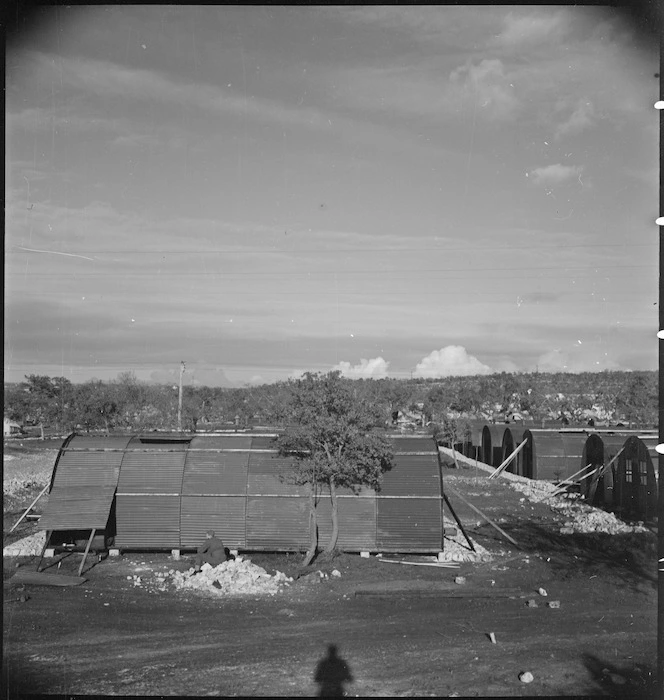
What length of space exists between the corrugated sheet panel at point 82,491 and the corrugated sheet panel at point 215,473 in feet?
7.49

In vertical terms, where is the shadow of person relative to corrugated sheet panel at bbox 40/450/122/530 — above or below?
below

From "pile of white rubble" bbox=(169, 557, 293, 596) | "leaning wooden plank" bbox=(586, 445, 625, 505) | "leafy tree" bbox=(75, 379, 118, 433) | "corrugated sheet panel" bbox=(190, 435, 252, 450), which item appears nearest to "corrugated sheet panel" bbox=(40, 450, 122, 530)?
"corrugated sheet panel" bbox=(190, 435, 252, 450)

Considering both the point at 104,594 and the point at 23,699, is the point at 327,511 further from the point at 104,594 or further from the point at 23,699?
the point at 23,699

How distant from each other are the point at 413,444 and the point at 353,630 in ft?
26.5

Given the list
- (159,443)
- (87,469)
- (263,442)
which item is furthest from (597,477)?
(87,469)

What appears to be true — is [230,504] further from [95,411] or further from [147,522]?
[95,411]

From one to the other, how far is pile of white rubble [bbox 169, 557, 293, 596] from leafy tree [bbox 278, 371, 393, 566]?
194 centimetres

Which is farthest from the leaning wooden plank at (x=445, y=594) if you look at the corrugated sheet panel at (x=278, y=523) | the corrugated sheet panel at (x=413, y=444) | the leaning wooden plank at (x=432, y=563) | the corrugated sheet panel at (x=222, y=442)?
the corrugated sheet panel at (x=222, y=442)

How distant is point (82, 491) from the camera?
20.2 meters

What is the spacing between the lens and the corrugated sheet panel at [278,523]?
65.7 ft

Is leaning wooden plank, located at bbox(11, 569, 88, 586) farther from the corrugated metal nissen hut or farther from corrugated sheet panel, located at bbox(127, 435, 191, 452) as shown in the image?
corrugated sheet panel, located at bbox(127, 435, 191, 452)

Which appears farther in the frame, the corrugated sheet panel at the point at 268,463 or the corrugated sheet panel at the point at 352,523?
the corrugated sheet panel at the point at 268,463

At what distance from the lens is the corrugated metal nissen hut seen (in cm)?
2006

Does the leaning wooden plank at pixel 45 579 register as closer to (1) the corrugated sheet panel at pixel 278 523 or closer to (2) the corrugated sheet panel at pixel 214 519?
(2) the corrugated sheet panel at pixel 214 519
